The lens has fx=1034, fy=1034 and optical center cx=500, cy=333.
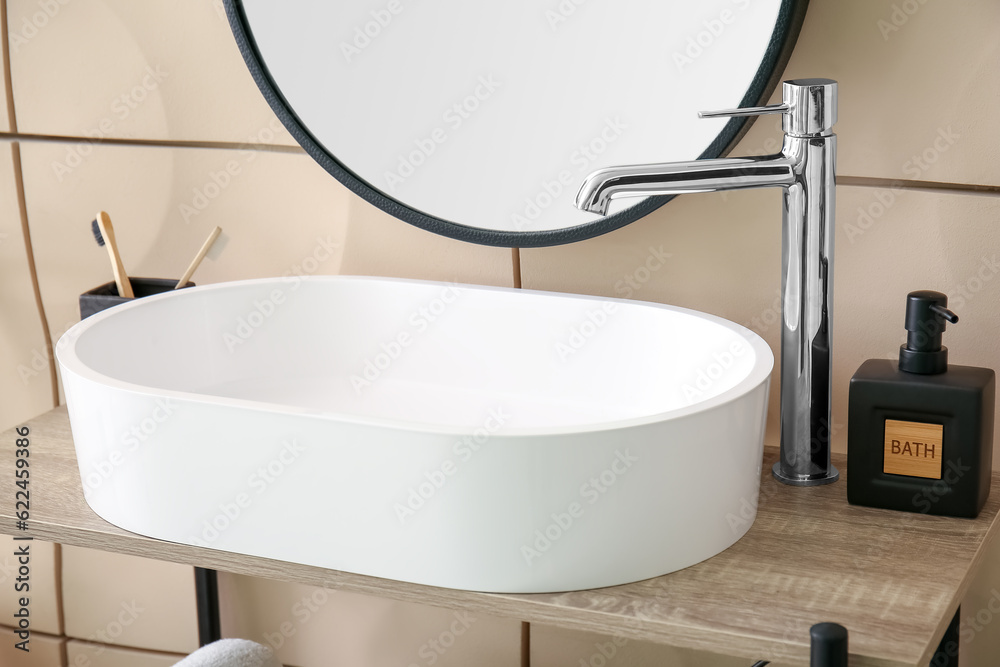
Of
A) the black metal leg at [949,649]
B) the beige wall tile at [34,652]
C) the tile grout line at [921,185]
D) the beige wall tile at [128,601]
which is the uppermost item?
the tile grout line at [921,185]

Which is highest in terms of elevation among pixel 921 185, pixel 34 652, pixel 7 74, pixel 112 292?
pixel 7 74

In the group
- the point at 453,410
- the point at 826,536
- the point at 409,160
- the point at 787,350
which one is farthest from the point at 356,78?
the point at 826,536

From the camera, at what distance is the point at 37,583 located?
3.78 feet

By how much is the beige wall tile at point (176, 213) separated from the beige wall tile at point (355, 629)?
34cm

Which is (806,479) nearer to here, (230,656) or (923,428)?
(923,428)

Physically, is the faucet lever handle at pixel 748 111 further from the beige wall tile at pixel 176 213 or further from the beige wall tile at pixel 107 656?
the beige wall tile at pixel 107 656

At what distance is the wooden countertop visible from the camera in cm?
55

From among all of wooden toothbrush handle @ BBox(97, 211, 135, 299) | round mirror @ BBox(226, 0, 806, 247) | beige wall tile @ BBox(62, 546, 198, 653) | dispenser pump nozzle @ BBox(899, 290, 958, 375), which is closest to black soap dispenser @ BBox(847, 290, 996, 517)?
dispenser pump nozzle @ BBox(899, 290, 958, 375)

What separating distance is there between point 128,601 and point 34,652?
15cm

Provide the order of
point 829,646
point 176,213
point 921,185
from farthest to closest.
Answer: point 176,213 < point 921,185 < point 829,646

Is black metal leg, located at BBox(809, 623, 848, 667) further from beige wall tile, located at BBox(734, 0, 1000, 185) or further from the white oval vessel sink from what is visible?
beige wall tile, located at BBox(734, 0, 1000, 185)

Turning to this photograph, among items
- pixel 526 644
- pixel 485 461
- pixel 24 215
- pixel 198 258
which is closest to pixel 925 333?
pixel 485 461

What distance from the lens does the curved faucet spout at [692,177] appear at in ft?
2.19

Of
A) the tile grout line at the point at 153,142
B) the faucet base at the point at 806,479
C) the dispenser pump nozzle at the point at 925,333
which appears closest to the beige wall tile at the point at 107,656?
the tile grout line at the point at 153,142
